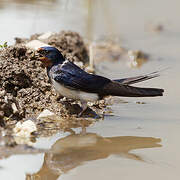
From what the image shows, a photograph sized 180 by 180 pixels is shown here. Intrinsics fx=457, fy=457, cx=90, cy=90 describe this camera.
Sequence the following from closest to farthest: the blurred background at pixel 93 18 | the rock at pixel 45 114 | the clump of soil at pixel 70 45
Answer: the rock at pixel 45 114 < the clump of soil at pixel 70 45 < the blurred background at pixel 93 18

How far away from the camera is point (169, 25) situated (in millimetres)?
10375

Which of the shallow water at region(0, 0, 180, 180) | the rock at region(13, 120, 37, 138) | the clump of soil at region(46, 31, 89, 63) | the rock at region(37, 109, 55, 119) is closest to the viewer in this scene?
the shallow water at region(0, 0, 180, 180)

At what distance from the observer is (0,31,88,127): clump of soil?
15.6 feet

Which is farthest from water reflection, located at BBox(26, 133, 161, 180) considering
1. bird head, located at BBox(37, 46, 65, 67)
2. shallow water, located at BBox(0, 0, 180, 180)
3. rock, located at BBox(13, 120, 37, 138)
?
bird head, located at BBox(37, 46, 65, 67)

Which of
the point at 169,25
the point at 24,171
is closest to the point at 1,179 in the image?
the point at 24,171

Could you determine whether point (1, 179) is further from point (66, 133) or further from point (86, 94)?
A: point (86, 94)

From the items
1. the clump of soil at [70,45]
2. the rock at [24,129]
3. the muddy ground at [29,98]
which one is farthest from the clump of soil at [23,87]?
the clump of soil at [70,45]

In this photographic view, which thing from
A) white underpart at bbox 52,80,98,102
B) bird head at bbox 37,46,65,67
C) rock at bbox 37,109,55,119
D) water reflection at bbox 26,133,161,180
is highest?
bird head at bbox 37,46,65,67

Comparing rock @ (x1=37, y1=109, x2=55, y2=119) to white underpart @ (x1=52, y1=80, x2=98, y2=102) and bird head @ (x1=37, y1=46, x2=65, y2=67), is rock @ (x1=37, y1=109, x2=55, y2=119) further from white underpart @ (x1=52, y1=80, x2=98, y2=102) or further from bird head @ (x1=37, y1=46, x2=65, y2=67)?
bird head @ (x1=37, y1=46, x2=65, y2=67)

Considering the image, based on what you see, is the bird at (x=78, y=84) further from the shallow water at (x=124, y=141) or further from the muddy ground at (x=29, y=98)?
the shallow water at (x=124, y=141)

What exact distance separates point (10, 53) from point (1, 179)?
7.35 feet

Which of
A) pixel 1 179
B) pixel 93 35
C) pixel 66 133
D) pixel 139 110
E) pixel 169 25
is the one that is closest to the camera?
pixel 1 179

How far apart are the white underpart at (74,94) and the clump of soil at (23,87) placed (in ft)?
0.63

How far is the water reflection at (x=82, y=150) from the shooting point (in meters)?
3.76
